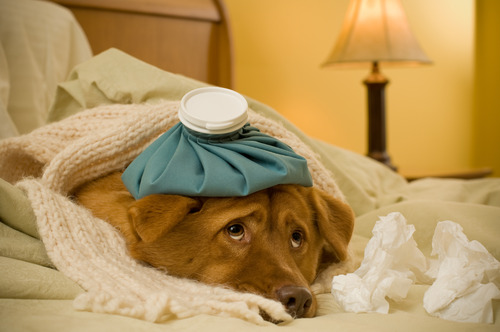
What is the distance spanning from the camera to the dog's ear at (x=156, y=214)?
3.07 feet

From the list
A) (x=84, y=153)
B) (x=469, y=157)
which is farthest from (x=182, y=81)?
(x=469, y=157)

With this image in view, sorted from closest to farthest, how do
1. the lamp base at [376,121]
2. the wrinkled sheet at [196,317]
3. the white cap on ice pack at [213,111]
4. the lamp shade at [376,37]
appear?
A: the wrinkled sheet at [196,317]
the white cap on ice pack at [213,111]
the lamp shade at [376,37]
the lamp base at [376,121]

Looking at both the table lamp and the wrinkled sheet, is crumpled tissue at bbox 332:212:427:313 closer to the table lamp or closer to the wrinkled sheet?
the wrinkled sheet

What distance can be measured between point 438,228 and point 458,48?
12.3 feet

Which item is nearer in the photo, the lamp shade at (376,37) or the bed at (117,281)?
the bed at (117,281)

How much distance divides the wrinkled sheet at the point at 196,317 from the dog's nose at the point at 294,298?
0.04m

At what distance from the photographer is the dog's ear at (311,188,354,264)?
1.13 m

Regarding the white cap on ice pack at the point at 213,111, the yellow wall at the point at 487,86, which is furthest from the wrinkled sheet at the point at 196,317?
the yellow wall at the point at 487,86

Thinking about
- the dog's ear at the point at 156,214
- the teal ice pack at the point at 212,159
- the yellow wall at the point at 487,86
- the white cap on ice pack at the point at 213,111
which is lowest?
the yellow wall at the point at 487,86

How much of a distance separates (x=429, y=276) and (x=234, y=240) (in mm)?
404

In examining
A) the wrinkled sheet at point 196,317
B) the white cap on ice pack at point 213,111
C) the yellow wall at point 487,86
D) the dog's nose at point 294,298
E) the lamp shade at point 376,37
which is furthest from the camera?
the yellow wall at point 487,86

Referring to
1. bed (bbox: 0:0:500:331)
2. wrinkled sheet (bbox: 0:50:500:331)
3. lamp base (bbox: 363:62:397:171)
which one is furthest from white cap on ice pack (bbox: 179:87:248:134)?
lamp base (bbox: 363:62:397:171)

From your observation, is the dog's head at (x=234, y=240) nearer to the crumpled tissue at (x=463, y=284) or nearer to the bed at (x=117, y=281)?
the bed at (x=117, y=281)

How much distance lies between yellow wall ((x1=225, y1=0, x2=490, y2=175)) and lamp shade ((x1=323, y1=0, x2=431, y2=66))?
551 millimetres
